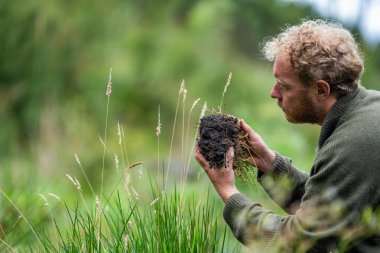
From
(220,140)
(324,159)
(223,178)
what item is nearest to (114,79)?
(220,140)

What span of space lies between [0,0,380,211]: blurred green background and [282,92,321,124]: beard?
306cm

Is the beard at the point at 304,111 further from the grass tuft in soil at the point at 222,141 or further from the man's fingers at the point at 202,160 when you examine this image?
the man's fingers at the point at 202,160

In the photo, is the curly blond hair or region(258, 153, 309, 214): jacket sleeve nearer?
the curly blond hair

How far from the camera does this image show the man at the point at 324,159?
369 cm

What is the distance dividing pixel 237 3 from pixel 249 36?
9.63 ft

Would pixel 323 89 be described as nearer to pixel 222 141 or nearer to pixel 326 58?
pixel 326 58

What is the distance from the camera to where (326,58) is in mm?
4047

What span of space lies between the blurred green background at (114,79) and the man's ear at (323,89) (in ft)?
10.6

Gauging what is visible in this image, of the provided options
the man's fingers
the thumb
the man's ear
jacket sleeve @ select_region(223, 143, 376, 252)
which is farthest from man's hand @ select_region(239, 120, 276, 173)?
jacket sleeve @ select_region(223, 143, 376, 252)

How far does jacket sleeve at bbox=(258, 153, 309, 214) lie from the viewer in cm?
453

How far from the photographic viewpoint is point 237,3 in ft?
83.8

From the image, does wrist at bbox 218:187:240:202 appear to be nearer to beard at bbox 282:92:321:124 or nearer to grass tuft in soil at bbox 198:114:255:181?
grass tuft in soil at bbox 198:114:255:181

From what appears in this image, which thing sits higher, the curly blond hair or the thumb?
the curly blond hair

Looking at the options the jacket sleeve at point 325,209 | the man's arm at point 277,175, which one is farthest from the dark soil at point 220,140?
the jacket sleeve at point 325,209
